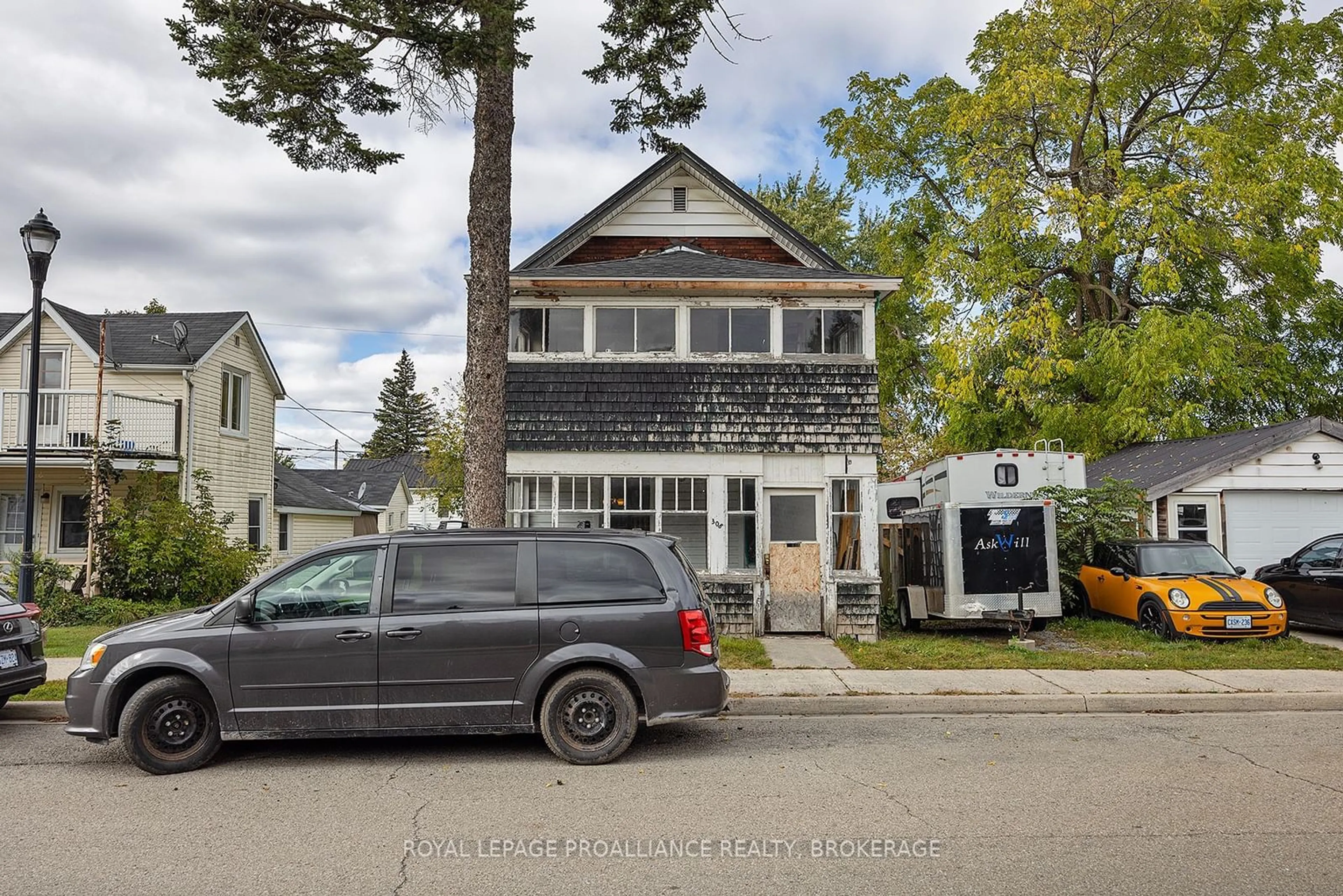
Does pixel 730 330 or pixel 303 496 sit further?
pixel 303 496

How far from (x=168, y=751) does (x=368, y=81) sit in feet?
26.7

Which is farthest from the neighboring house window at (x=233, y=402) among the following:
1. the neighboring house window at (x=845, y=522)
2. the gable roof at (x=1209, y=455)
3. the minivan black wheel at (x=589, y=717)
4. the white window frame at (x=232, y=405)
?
the gable roof at (x=1209, y=455)

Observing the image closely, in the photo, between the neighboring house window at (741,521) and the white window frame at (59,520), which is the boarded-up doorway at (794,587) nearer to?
the neighboring house window at (741,521)

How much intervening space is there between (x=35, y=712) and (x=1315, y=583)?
51.5 feet

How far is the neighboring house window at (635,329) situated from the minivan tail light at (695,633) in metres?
7.32

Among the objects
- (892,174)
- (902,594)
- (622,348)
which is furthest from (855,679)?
(892,174)

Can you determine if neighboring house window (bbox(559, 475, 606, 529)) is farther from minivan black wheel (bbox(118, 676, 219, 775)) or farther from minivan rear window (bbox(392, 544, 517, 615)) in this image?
minivan black wheel (bbox(118, 676, 219, 775))

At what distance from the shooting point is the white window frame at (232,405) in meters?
23.3

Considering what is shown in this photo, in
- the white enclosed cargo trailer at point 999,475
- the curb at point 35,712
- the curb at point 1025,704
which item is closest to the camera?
the curb at point 35,712

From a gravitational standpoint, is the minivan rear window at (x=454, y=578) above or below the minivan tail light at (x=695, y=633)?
above

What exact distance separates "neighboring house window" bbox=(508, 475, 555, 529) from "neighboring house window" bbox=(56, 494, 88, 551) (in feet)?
43.7

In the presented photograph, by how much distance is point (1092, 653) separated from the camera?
11453 millimetres

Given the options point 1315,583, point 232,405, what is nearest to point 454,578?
point 1315,583

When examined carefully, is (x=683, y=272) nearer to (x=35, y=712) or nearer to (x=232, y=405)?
(x=35, y=712)
